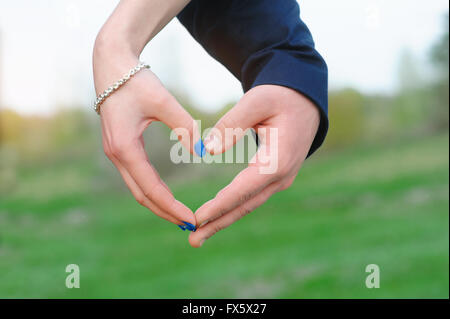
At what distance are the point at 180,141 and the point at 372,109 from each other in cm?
341

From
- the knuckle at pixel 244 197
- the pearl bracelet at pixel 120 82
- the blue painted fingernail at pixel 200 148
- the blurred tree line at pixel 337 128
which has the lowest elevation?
the knuckle at pixel 244 197

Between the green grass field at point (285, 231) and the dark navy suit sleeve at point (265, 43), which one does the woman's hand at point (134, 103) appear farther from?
the green grass field at point (285, 231)

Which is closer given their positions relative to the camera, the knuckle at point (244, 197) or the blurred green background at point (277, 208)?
the knuckle at point (244, 197)

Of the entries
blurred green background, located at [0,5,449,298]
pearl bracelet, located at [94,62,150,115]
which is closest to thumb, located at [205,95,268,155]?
pearl bracelet, located at [94,62,150,115]

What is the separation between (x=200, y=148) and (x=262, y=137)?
0.08 m

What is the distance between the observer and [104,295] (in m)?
3.56

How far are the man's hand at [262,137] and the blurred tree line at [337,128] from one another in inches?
105

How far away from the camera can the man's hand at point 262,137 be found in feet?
1.72

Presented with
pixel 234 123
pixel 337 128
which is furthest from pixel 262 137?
pixel 337 128

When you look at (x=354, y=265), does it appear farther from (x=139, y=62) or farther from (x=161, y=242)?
(x=139, y=62)

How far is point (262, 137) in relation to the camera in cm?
54

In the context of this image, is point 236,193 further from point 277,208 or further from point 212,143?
point 277,208

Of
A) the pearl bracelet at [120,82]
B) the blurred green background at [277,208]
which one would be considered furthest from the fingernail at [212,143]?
the blurred green background at [277,208]

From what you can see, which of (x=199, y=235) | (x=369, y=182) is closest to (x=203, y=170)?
(x=369, y=182)
